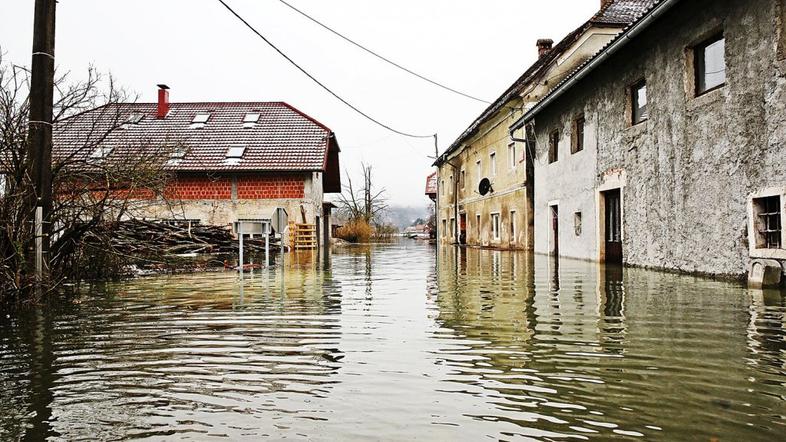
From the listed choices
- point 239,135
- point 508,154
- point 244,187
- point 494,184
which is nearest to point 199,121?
point 239,135

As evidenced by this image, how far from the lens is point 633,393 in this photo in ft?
10.8

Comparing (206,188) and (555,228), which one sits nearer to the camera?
(555,228)

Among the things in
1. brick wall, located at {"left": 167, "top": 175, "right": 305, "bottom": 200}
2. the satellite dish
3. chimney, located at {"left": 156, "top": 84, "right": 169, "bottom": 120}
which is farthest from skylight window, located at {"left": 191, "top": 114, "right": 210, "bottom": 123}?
the satellite dish

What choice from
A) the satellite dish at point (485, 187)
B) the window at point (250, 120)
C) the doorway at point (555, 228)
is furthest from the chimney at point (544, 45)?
the window at point (250, 120)

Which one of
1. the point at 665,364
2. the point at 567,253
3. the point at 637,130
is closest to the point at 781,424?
the point at 665,364

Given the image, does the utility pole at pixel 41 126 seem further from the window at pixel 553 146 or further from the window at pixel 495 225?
the window at pixel 495 225

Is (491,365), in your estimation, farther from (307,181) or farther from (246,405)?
(307,181)

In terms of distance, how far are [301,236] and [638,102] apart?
696 inches

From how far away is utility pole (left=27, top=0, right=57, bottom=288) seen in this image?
746 centimetres

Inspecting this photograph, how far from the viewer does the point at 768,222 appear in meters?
8.84

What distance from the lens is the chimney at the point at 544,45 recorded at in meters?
28.9

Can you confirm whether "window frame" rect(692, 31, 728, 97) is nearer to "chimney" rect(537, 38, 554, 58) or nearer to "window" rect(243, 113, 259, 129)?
"chimney" rect(537, 38, 554, 58)

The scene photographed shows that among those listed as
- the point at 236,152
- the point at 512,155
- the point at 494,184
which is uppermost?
the point at 236,152

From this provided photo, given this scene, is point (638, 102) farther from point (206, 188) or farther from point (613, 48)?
point (206, 188)
